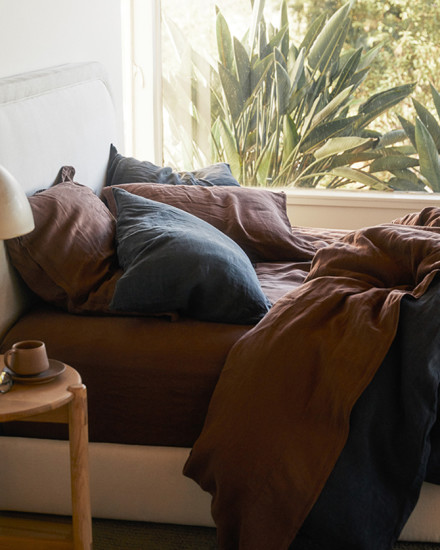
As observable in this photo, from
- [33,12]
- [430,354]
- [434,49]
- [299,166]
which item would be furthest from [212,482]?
[434,49]

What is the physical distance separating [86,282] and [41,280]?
0.13 metres

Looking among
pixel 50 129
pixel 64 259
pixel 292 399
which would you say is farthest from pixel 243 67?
pixel 292 399

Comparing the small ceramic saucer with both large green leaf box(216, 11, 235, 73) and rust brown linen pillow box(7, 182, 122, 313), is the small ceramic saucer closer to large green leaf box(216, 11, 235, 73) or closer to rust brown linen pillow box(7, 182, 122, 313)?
rust brown linen pillow box(7, 182, 122, 313)

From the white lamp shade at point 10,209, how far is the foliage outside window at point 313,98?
3.21 m

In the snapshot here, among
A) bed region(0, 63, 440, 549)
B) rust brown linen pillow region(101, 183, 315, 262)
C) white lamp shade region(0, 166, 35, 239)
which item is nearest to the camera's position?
white lamp shade region(0, 166, 35, 239)

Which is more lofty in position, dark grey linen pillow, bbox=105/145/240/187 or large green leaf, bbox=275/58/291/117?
large green leaf, bbox=275/58/291/117

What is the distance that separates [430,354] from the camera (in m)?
1.70

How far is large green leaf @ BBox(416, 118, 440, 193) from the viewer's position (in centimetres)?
447

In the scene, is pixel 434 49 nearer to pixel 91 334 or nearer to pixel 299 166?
pixel 299 166

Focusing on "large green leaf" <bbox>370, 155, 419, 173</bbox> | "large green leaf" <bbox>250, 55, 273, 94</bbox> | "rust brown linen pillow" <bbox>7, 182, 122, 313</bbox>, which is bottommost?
"large green leaf" <bbox>370, 155, 419, 173</bbox>

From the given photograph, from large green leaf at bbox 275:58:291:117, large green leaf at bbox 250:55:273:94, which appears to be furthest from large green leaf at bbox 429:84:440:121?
large green leaf at bbox 250:55:273:94

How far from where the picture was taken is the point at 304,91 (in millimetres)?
4453

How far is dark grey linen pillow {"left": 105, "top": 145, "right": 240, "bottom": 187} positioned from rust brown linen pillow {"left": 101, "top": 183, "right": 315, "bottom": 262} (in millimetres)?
308

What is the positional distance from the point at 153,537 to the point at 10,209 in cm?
94
